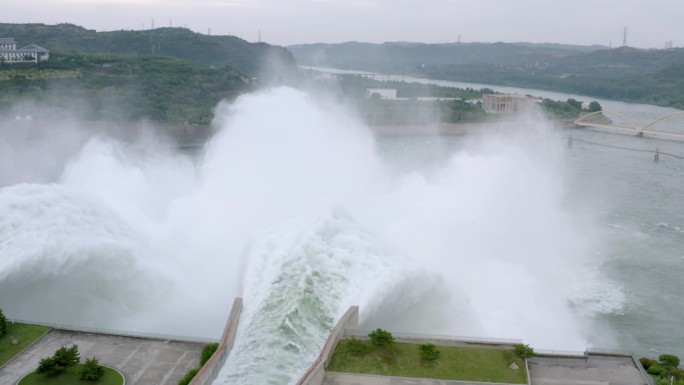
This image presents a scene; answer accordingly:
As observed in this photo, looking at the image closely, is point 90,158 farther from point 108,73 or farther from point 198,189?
point 108,73

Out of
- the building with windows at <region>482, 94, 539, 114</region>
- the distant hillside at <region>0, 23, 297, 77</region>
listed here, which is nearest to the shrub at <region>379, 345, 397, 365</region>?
the building with windows at <region>482, 94, 539, 114</region>

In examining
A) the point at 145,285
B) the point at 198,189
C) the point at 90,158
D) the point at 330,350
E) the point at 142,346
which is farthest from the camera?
the point at 90,158

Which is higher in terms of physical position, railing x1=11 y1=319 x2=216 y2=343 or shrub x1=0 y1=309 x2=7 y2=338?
shrub x1=0 y1=309 x2=7 y2=338

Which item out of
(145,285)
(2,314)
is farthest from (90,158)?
(2,314)

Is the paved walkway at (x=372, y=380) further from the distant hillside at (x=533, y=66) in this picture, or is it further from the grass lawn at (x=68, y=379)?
the distant hillside at (x=533, y=66)

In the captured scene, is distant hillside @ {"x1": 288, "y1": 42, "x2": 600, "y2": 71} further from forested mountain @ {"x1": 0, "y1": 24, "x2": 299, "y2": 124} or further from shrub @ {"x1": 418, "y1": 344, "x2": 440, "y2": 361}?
shrub @ {"x1": 418, "y1": 344, "x2": 440, "y2": 361}

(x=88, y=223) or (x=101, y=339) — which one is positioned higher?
(x=88, y=223)

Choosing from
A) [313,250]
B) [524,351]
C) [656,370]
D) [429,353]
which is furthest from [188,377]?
[656,370]
